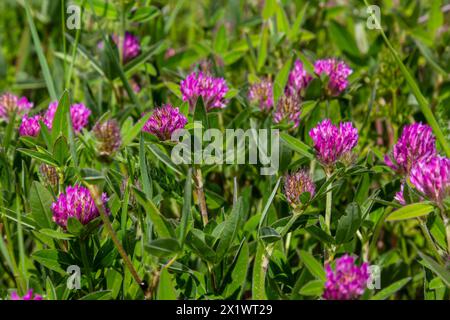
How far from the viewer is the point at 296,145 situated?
4.95 feet

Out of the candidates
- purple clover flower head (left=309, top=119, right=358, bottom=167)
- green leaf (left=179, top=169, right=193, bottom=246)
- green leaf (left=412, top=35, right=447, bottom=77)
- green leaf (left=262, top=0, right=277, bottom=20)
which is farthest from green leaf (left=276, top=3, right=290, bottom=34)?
green leaf (left=179, top=169, right=193, bottom=246)

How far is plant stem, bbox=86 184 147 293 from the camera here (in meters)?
1.19

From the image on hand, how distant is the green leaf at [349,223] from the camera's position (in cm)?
127

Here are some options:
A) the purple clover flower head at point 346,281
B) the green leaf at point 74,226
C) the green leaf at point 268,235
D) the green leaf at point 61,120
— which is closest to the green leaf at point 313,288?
the purple clover flower head at point 346,281

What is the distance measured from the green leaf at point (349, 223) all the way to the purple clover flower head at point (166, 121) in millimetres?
400

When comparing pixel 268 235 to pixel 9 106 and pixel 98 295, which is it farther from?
pixel 9 106

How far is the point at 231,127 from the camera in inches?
67.6

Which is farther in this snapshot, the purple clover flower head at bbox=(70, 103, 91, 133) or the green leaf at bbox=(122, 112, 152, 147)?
the purple clover flower head at bbox=(70, 103, 91, 133)

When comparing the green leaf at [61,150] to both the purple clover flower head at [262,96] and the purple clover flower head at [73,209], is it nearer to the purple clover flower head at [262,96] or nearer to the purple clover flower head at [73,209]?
the purple clover flower head at [73,209]

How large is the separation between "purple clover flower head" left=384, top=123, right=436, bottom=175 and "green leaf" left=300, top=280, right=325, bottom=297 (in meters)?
0.42

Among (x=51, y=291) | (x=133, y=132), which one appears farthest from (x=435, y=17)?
(x=51, y=291)

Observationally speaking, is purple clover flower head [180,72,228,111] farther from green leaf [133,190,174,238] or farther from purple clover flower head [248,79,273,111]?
green leaf [133,190,174,238]
